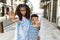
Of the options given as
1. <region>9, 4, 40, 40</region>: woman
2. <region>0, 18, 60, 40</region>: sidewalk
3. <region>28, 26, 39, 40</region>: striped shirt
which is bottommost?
<region>0, 18, 60, 40</region>: sidewalk

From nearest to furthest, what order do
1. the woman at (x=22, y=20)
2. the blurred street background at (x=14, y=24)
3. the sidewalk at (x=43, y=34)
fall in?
the woman at (x=22, y=20)
the blurred street background at (x=14, y=24)
the sidewalk at (x=43, y=34)

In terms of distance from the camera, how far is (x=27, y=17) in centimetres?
180

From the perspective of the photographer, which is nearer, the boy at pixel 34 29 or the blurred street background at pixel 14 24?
the boy at pixel 34 29

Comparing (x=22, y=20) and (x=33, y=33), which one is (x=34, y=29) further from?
(x=22, y=20)

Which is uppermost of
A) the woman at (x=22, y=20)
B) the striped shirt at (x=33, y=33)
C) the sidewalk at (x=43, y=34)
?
the woman at (x=22, y=20)

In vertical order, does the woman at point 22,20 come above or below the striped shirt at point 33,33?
above

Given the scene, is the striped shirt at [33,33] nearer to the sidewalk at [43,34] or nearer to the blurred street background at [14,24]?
the blurred street background at [14,24]

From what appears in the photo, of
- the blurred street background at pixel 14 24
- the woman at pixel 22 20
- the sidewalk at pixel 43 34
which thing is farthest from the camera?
the sidewalk at pixel 43 34

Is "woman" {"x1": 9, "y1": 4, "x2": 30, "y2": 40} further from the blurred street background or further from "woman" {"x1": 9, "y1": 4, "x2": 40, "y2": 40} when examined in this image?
the blurred street background

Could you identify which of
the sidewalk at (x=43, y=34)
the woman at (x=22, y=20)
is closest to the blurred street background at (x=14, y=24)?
the sidewalk at (x=43, y=34)

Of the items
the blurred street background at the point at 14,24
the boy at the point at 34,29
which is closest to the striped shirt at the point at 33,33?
the boy at the point at 34,29

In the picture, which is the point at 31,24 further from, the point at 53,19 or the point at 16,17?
the point at 53,19

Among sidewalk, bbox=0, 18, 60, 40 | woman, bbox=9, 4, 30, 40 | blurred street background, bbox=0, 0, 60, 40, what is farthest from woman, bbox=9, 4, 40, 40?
sidewalk, bbox=0, 18, 60, 40

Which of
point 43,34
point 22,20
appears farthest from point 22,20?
point 43,34
